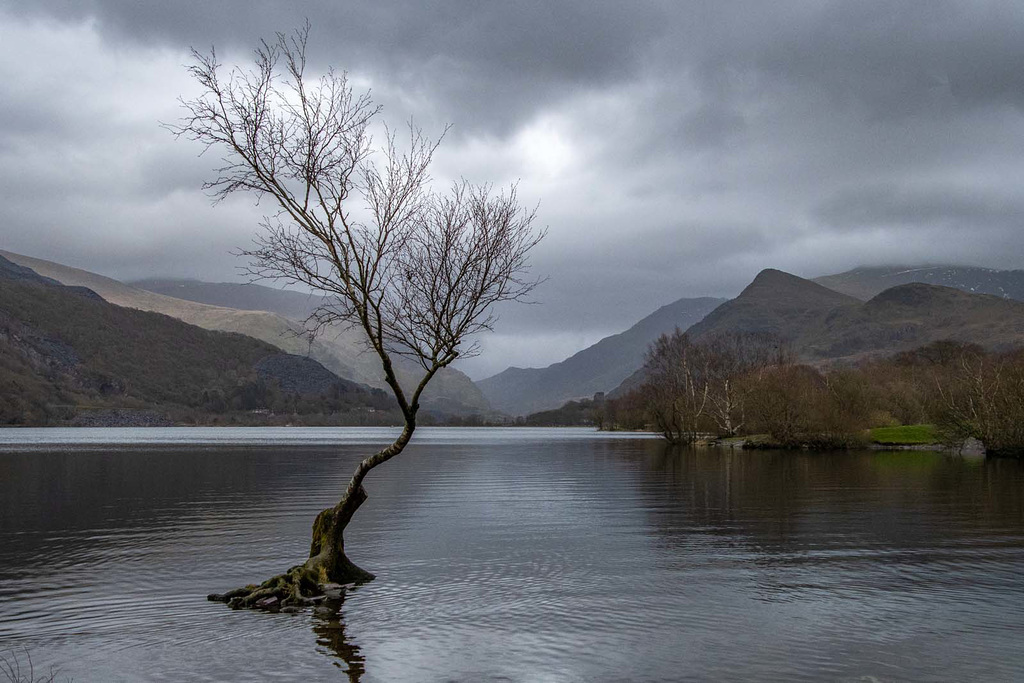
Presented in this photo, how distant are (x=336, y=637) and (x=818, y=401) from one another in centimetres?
11438

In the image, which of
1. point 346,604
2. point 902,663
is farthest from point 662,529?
point 902,663

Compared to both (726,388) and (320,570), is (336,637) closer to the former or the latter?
(320,570)

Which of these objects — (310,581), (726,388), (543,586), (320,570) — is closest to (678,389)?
(726,388)

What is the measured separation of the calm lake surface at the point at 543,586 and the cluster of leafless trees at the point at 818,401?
162ft

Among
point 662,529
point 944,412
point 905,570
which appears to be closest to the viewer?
point 905,570

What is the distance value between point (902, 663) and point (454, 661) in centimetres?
867

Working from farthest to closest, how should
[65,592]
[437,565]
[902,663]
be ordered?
[437,565] < [65,592] < [902,663]

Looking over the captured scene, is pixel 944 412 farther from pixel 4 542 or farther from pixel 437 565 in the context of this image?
pixel 4 542

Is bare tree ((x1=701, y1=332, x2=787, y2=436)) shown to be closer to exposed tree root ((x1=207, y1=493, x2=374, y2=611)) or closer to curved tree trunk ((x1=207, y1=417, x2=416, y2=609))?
curved tree trunk ((x1=207, y1=417, x2=416, y2=609))

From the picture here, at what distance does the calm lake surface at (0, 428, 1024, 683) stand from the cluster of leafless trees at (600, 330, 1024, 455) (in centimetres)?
4941

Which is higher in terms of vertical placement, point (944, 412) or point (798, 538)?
point (944, 412)

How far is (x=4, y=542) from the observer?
33.0 metres

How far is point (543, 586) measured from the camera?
79.9ft

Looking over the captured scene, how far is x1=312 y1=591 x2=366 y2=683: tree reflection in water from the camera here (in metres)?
16.4
